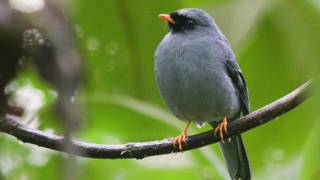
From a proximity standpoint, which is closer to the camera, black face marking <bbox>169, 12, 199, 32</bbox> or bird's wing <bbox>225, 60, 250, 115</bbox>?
bird's wing <bbox>225, 60, 250, 115</bbox>

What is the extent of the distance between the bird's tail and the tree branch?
870 millimetres

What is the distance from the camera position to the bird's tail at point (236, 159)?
12.1 feet

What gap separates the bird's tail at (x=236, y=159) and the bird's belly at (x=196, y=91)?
0.83 ft

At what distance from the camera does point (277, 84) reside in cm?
168

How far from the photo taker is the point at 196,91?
3691mm

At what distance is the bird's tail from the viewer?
368cm

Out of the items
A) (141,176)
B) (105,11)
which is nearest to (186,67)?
(141,176)

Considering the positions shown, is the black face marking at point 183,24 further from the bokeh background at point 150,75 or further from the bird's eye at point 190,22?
the bokeh background at point 150,75

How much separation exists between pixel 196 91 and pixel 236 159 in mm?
553

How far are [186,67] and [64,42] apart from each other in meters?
3.17

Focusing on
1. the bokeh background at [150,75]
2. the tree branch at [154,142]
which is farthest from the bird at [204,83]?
the bokeh background at [150,75]

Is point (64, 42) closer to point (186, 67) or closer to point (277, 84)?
point (277, 84)

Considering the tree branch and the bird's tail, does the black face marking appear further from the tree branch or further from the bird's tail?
the tree branch

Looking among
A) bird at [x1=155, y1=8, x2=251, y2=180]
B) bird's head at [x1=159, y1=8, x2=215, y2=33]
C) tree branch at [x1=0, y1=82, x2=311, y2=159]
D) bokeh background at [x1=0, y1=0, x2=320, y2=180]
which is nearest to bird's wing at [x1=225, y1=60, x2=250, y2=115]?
bird at [x1=155, y1=8, x2=251, y2=180]
